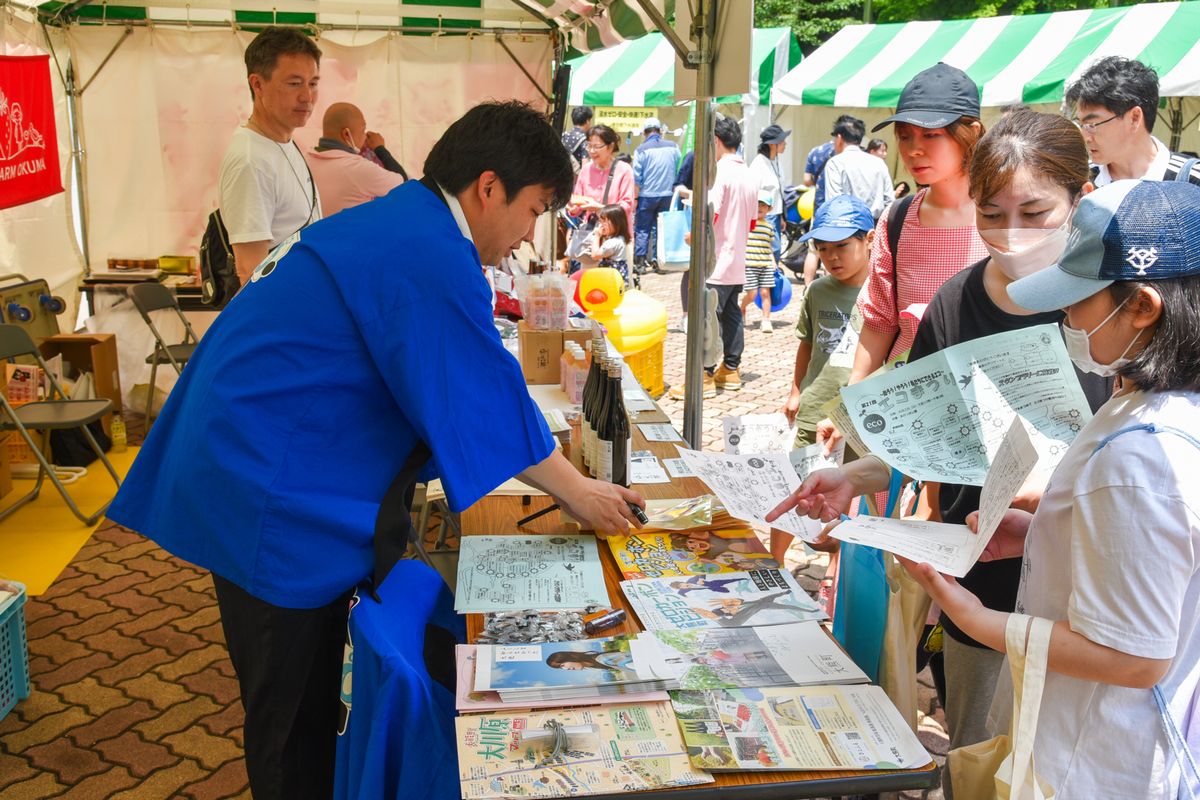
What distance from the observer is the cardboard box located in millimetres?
5422

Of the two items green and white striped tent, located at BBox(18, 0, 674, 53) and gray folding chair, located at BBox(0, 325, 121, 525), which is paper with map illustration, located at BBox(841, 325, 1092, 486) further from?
green and white striped tent, located at BBox(18, 0, 674, 53)

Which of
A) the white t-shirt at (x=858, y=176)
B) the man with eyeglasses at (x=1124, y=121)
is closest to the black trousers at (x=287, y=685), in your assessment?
the man with eyeglasses at (x=1124, y=121)

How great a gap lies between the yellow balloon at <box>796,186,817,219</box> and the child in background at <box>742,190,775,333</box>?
6.95ft

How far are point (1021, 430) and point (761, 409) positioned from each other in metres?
4.97

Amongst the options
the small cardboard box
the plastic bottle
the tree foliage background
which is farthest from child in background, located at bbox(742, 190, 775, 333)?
the tree foliage background

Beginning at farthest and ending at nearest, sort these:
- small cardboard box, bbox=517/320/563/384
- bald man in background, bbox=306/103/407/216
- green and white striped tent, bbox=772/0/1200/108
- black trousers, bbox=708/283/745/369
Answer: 1. green and white striped tent, bbox=772/0/1200/108
2. black trousers, bbox=708/283/745/369
3. bald man in background, bbox=306/103/407/216
4. small cardboard box, bbox=517/320/563/384

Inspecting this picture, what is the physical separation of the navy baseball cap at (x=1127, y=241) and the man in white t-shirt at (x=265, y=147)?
289 cm

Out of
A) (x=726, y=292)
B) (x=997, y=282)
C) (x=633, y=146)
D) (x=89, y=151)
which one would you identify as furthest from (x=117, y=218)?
(x=633, y=146)

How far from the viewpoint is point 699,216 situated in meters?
3.40

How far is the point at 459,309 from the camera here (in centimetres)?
151

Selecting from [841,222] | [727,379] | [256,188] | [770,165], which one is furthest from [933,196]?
[770,165]

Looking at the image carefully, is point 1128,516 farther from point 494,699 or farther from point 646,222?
point 646,222

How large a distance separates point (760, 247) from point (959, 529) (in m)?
6.34

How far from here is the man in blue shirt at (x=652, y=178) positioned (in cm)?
987
